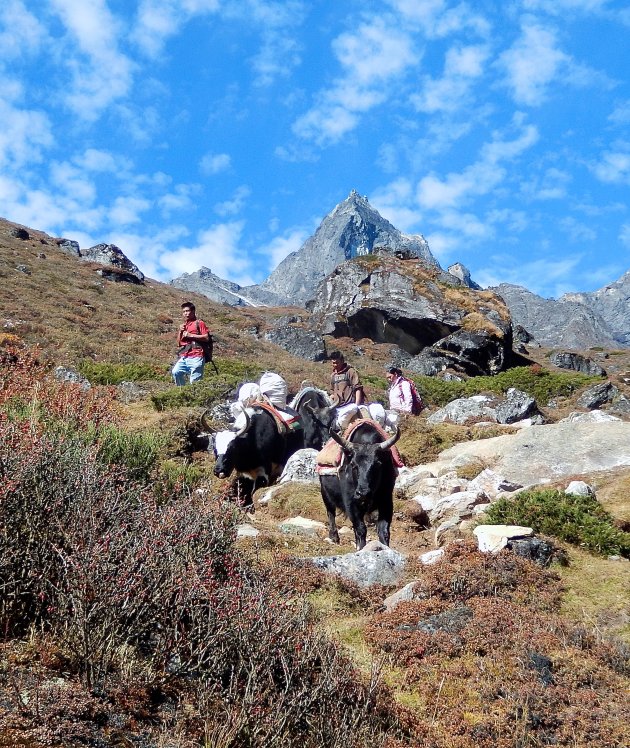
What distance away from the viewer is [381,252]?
4444cm

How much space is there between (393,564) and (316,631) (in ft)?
8.14

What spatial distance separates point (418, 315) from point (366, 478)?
29.3m

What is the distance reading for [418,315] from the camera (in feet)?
118

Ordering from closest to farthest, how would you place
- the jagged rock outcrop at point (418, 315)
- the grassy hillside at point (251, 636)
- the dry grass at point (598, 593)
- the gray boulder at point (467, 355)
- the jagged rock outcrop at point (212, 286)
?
the grassy hillside at point (251, 636), the dry grass at point (598, 593), the gray boulder at point (467, 355), the jagged rock outcrop at point (418, 315), the jagged rock outcrop at point (212, 286)

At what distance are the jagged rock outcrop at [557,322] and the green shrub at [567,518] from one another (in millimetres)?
100590

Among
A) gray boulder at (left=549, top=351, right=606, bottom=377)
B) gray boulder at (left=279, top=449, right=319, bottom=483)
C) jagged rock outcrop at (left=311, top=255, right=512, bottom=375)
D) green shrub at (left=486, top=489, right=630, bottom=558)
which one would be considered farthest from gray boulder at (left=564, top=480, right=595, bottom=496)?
gray boulder at (left=549, top=351, right=606, bottom=377)

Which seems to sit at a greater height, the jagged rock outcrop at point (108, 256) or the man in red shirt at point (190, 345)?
the jagged rock outcrop at point (108, 256)

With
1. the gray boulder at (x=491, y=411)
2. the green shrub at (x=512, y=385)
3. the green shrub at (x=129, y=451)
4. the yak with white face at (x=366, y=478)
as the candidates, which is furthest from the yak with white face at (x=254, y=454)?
the green shrub at (x=512, y=385)

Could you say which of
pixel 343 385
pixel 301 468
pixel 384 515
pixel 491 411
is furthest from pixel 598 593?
pixel 491 411

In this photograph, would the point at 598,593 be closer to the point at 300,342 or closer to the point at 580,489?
the point at 580,489

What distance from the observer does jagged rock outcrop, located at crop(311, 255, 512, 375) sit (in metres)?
32.7

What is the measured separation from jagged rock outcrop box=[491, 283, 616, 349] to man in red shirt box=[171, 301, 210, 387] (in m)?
95.1

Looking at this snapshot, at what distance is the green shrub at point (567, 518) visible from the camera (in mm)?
6527

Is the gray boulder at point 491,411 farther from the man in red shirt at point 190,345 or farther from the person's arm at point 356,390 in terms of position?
the man in red shirt at point 190,345
